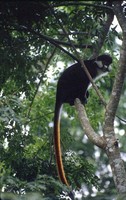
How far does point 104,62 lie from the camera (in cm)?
483

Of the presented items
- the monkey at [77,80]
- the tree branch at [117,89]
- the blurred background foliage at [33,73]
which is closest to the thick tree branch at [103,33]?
the blurred background foliage at [33,73]

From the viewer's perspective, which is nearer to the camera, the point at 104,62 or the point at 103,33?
the point at 103,33

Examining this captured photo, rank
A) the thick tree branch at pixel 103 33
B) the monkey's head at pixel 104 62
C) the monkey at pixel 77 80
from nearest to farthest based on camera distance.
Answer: the thick tree branch at pixel 103 33 < the monkey at pixel 77 80 < the monkey's head at pixel 104 62

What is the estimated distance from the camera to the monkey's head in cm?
475

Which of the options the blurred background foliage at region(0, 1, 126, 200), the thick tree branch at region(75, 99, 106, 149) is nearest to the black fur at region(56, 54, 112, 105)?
the blurred background foliage at region(0, 1, 126, 200)

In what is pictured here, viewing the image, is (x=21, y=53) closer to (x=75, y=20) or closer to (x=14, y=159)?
(x=75, y=20)

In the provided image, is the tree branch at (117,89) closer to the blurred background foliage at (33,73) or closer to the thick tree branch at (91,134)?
the thick tree branch at (91,134)

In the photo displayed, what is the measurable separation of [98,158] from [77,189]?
6.25 metres

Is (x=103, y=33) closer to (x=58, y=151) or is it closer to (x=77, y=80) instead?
(x=77, y=80)

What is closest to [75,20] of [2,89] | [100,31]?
[100,31]

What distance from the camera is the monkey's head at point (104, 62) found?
4.75m

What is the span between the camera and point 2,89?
13.7 feet

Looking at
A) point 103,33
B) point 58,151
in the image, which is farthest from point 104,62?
point 58,151

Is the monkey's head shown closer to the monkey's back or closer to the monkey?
the monkey
